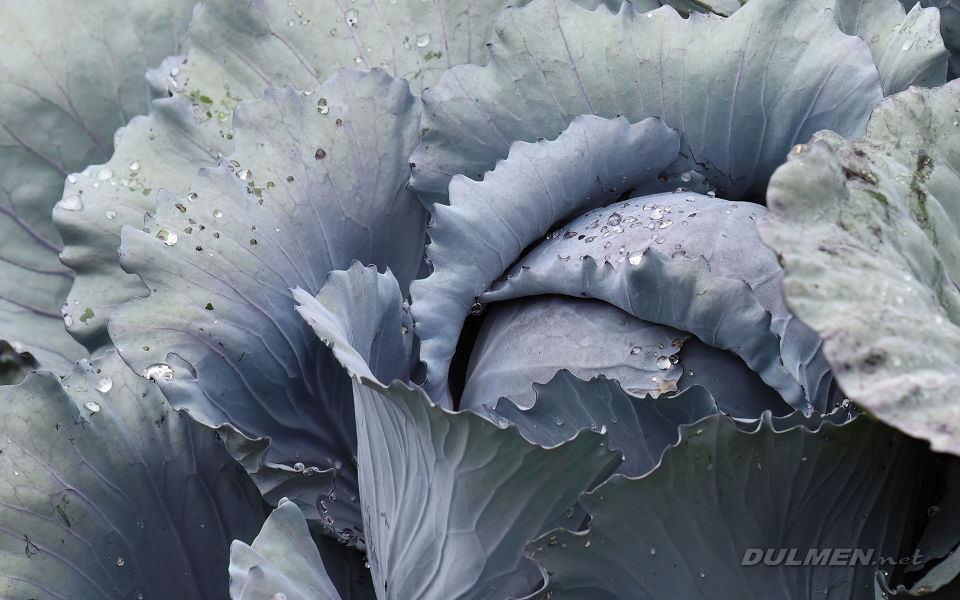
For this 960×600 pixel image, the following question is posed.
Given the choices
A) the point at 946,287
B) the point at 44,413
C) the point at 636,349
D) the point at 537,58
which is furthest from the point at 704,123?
the point at 44,413

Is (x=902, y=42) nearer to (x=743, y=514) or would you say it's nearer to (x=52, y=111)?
(x=743, y=514)

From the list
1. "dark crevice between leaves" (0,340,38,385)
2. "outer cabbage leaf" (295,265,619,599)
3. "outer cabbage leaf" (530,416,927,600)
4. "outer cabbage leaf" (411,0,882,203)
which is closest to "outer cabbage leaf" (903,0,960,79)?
"outer cabbage leaf" (411,0,882,203)

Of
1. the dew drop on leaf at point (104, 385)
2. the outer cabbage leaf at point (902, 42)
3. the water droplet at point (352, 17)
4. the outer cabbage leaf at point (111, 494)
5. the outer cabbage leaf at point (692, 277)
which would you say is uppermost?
the water droplet at point (352, 17)

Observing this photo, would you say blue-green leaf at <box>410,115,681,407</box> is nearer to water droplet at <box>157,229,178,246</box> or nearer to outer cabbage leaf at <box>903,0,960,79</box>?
water droplet at <box>157,229,178,246</box>

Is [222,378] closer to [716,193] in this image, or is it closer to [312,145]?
[312,145]

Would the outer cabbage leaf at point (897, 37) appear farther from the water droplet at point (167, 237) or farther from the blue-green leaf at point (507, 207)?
the water droplet at point (167, 237)

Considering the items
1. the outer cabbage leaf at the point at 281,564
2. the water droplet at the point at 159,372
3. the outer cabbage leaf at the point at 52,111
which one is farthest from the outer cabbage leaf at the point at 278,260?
the outer cabbage leaf at the point at 52,111
